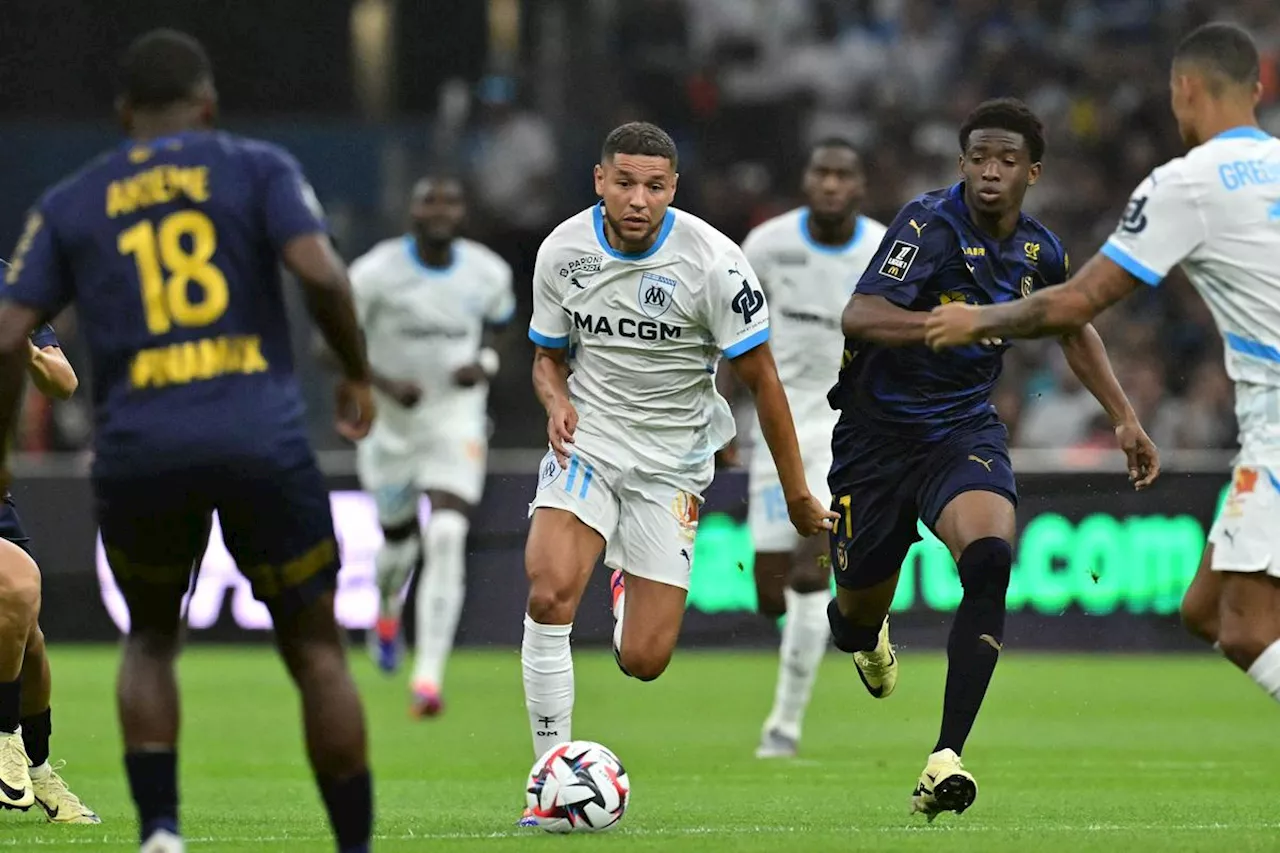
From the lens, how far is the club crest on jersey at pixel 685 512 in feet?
28.3

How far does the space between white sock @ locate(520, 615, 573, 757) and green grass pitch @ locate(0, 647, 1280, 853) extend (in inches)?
15.9

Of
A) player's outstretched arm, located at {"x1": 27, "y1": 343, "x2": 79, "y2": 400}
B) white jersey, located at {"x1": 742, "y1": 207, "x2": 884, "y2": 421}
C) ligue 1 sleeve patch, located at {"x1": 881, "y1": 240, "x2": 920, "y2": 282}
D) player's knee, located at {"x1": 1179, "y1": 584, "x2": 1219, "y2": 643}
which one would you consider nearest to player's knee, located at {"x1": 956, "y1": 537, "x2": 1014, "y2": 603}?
player's knee, located at {"x1": 1179, "y1": 584, "x2": 1219, "y2": 643}

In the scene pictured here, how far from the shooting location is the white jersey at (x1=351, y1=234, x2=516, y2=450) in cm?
1505

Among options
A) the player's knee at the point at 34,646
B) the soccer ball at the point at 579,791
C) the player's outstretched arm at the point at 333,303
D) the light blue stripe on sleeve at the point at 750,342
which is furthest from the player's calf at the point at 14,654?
the light blue stripe on sleeve at the point at 750,342

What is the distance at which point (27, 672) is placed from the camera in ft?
27.9

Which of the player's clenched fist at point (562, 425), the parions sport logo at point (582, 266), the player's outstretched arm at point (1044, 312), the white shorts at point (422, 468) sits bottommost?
the white shorts at point (422, 468)

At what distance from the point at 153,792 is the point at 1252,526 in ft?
11.1

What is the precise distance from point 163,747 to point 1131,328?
15355 mm

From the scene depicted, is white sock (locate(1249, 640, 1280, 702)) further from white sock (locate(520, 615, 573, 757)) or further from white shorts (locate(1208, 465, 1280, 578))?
white sock (locate(520, 615, 573, 757))

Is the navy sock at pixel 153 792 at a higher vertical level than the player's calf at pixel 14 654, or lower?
higher

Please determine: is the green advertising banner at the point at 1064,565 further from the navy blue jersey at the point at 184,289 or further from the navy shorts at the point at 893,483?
the navy blue jersey at the point at 184,289

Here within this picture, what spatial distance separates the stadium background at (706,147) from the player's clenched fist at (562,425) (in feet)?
27.0

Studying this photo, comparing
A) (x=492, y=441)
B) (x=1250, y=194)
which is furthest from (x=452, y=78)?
(x=1250, y=194)

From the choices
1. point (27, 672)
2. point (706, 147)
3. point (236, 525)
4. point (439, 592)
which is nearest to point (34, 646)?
point (27, 672)
